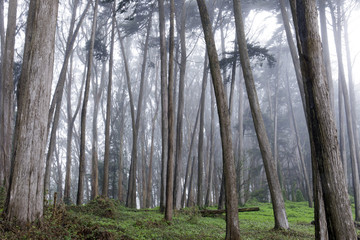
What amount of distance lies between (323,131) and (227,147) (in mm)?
2488

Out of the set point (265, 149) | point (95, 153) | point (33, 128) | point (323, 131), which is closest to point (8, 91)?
point (95, 153)

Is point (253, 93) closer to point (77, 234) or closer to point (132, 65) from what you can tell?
point (77, 234)

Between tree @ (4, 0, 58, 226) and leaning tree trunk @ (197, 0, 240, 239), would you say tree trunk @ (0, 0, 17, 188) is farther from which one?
leaning tree trunk @ (197, 0, 240, 239)

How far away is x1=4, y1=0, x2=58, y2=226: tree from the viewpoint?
4590 millimetres

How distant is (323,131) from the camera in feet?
12.4

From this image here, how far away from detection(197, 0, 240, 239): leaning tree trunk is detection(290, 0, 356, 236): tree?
88.8 inches

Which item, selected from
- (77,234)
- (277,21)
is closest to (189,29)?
(277,21)

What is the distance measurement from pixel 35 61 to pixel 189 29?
14008 millimetres

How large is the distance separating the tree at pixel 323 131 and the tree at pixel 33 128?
13.7 feet

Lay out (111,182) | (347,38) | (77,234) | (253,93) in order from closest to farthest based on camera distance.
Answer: (77,234) → (253,93) → (347,38) → (111,182)

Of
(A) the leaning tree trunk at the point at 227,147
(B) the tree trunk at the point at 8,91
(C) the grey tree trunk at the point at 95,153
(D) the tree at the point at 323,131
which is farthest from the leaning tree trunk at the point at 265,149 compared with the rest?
(B) the tree trunk at the point at 8,91

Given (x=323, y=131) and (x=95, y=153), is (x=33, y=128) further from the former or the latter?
(x=95, y=153)

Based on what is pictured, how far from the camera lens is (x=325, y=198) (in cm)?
371

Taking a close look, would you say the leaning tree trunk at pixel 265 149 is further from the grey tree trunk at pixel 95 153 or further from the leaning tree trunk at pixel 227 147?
the grey tree trunk at pixel 95 153
